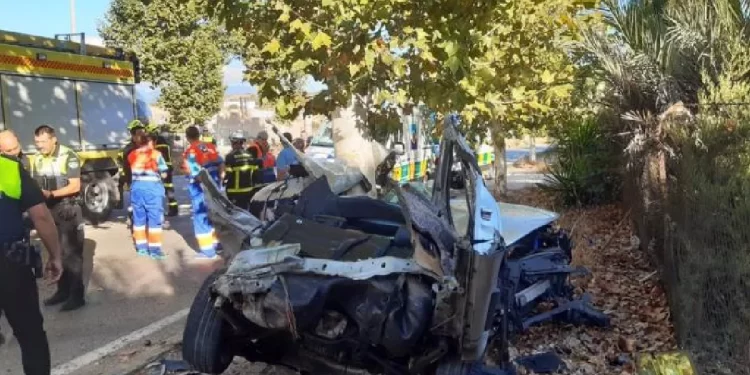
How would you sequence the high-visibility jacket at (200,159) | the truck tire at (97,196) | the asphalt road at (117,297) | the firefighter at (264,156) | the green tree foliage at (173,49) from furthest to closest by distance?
the green tree foliage at (173,49)
the truck tire at (97,196)
the firefighter at (264,156)
the high-visibility jacket at (200,159)
the asphalt road at (117,297)

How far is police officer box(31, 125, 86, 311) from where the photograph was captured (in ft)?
22.1

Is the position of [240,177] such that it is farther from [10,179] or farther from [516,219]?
[10,179]

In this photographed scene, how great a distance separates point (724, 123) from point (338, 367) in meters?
4.49

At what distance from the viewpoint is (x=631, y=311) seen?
666 cm

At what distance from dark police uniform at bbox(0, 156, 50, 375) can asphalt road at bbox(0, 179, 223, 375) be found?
68 centimetres

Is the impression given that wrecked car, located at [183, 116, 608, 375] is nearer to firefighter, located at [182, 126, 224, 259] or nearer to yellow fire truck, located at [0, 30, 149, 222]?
firefighter, located at [182, 126, 224, 259]

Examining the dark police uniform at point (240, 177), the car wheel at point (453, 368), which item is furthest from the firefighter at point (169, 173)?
the car wheel at point (453, 368)

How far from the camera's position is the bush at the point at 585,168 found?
12242mm

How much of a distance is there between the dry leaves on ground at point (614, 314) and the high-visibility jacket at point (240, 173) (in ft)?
13.4

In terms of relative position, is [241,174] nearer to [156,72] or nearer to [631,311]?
[631,311]

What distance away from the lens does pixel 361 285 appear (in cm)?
364

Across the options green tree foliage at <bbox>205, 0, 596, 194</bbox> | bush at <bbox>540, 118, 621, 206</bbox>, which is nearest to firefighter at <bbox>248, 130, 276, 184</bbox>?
green tree foliage at <bbox>205, 0, 596, 194</bbox>

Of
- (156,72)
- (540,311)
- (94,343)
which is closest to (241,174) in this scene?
(94,343)

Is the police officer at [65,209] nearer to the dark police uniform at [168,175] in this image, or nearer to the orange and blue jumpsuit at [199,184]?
the orange and blue jumpsuit at [199,184]
